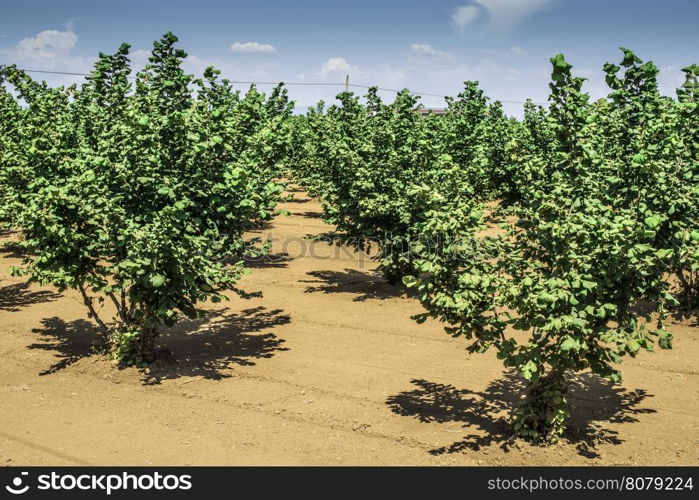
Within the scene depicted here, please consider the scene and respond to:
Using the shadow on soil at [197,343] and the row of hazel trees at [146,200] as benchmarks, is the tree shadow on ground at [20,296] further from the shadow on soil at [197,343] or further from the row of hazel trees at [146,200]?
the row of hazel trees at [146,200]

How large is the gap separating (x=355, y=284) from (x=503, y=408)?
8.38 meters

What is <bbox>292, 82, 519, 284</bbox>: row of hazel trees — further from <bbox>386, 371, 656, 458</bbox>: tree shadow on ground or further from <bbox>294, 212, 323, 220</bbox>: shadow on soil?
<bbox>294, 212, 323, 220</bbox>: shadow on soil

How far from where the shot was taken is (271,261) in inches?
797

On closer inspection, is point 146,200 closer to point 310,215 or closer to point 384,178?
point 384,178

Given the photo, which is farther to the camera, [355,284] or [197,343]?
[355,284]

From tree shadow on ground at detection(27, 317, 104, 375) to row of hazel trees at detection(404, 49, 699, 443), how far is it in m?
6.69

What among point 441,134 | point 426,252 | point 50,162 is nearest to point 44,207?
point 50,162

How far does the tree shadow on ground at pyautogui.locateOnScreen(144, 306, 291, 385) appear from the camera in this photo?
11.1 metres

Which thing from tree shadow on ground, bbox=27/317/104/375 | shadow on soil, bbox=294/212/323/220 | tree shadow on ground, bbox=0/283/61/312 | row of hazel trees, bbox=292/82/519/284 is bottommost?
tree shadow on ground, bbox=27/317/104/375

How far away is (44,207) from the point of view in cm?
1015

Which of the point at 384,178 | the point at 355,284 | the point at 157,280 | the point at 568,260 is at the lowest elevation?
the point at 355,284

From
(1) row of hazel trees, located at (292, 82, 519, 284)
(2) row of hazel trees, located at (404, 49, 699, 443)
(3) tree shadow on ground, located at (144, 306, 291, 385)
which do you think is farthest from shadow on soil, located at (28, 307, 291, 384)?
(2) row of hazel trees, located at (404, 49, 699, 443)

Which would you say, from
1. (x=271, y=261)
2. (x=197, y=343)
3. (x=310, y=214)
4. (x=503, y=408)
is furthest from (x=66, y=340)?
(x=310, y=214)

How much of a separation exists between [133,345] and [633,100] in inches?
331
